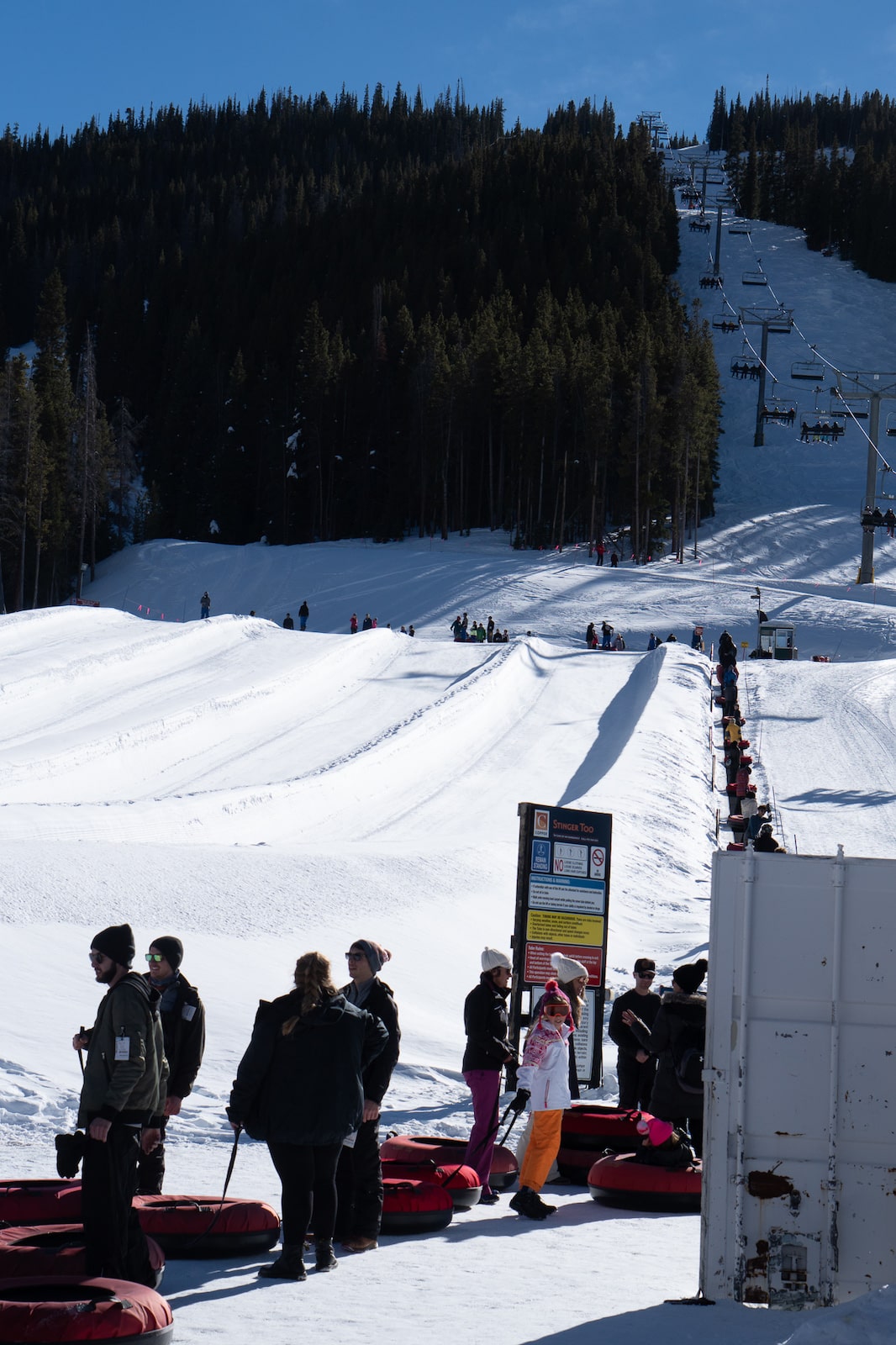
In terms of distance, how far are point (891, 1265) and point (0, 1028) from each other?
19.7ft

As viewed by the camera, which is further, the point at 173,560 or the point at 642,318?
the point at 642,318

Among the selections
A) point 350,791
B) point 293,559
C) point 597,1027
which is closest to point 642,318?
point 293,559

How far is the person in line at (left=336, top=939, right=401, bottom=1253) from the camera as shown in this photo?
642 centimetres

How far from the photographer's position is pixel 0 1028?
9492 mm

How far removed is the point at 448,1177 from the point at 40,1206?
79.6 inches

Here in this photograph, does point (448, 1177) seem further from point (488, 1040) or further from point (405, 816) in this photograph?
point (405, 816)

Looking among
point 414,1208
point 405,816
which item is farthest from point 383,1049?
point 405,816

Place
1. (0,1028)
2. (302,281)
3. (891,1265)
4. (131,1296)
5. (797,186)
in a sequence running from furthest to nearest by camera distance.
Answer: (797,186)
(302,281)
(0,1028)
(891,1265)
(131,1296)

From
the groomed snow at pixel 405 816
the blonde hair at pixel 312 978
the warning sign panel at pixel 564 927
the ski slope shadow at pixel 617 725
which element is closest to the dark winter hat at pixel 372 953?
the blonde hair at pixel 312 978

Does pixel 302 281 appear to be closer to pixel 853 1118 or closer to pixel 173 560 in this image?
pixel 173 560

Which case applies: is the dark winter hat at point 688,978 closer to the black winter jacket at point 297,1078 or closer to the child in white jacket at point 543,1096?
the child in white jacket at point 543,1096

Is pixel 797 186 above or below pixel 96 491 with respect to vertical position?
above

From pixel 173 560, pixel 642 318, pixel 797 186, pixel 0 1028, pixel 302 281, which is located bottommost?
pixel 0 1028

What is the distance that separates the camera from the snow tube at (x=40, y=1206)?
20.3 feet
